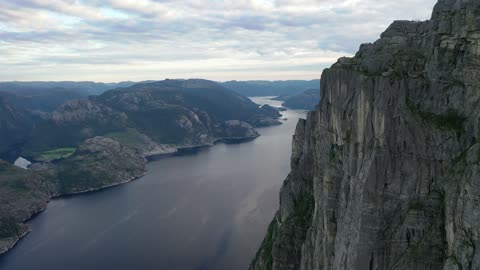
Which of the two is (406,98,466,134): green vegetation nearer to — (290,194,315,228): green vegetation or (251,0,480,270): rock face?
(251,0,480,270): rock face

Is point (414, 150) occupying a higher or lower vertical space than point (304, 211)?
higher

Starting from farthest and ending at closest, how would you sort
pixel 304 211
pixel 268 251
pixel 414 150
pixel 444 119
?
pixel 268 251 → pixel 304 211 → pixel 414 150 → pixel 444 119

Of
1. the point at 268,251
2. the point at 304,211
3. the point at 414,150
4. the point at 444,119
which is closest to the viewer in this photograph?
the point at 444,119

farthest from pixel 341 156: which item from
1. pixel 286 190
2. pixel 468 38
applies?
pixel 286 190

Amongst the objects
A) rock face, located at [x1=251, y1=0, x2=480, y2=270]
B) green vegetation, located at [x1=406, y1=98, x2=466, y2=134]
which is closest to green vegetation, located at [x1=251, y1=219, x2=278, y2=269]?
rock face, located at [x1=251, y1=0, x2=480, y2=270]

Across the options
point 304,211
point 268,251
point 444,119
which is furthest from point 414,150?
point 268,251

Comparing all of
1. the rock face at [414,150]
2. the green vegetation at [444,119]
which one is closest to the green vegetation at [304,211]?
the rock face at [414,150]

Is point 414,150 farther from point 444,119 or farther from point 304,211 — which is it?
point 304,211
